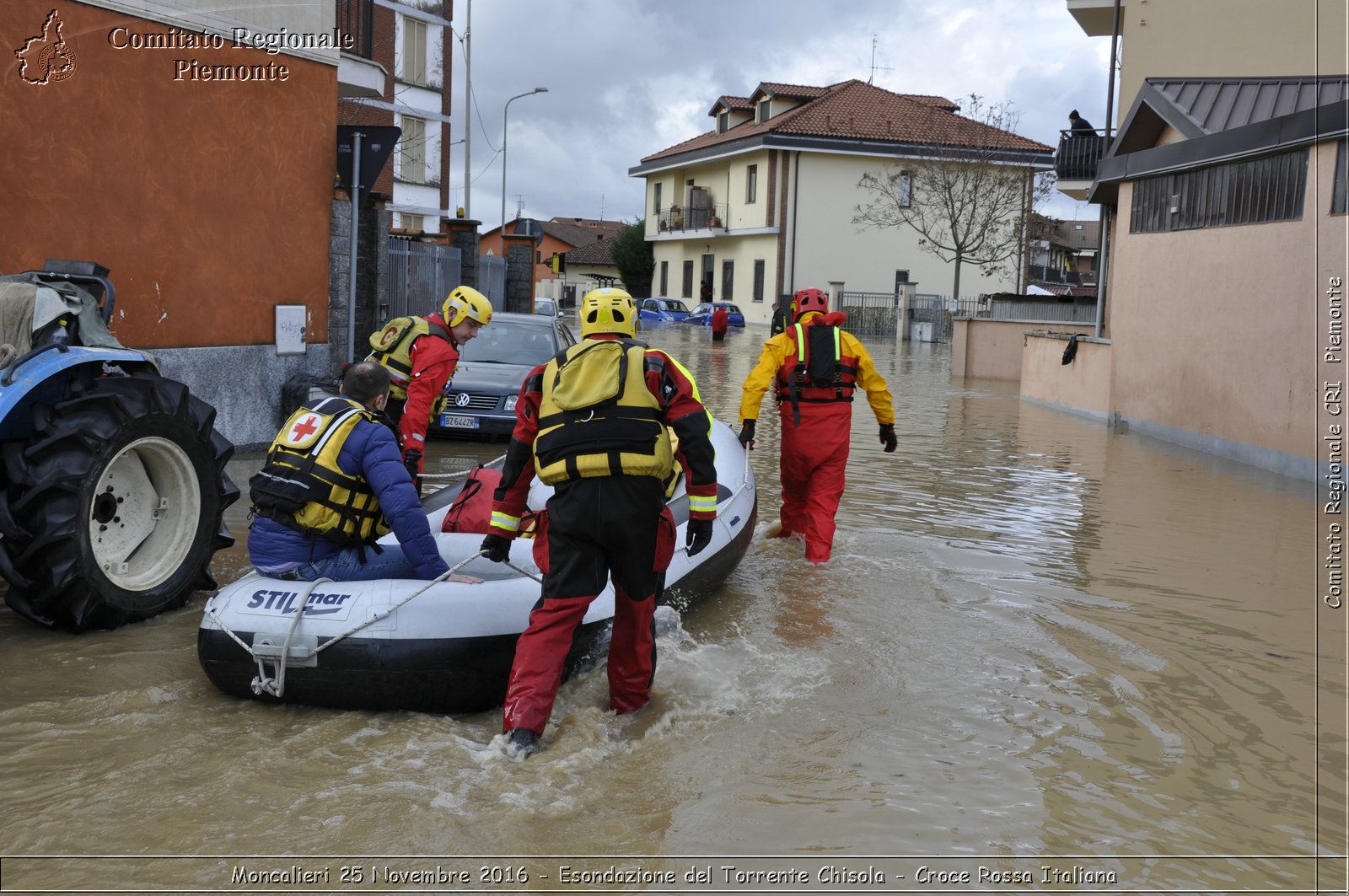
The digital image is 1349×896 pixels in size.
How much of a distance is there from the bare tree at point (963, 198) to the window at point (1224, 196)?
23.3 m

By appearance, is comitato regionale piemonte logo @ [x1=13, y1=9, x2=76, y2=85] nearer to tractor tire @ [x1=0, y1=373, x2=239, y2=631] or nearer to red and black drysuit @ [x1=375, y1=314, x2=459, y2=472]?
red and black drysuit @ [x1=375, y1=314, x2=459, y2=472]

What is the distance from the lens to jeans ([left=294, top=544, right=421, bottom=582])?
5.16 metres

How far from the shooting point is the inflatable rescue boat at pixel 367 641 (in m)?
4.80

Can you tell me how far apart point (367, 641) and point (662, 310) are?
46171 millimetres

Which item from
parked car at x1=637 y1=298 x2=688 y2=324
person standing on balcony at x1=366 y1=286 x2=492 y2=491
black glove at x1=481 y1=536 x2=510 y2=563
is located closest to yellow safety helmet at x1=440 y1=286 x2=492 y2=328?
person standing on balcony at x1=366 y1=286 x2=492 y2=491

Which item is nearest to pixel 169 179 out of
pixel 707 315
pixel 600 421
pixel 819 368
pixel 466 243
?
pixel 819 368

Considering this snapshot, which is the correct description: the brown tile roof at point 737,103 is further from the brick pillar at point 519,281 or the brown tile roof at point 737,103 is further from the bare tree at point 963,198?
the brick pillar at point 519,281

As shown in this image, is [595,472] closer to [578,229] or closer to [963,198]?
[963,198]

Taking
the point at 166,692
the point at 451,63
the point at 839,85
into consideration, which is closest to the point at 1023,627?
the point at 166,692

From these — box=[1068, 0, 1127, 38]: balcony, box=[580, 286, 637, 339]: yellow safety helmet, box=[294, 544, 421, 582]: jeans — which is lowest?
box=[294, 544, 421, 582]: jeans

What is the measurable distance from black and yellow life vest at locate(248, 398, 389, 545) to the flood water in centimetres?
78

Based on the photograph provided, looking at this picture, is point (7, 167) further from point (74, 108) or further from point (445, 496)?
point (445, 496)

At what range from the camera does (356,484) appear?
5.08m

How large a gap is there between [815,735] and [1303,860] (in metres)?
1.73
